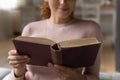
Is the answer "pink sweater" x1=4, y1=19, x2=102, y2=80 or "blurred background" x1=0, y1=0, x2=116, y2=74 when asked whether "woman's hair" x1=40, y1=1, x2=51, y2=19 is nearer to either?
"pink sweater" x1=4, y1=19, x2=102, y2=80

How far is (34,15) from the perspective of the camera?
17.6ft

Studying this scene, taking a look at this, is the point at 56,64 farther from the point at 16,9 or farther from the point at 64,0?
the point at 16,9

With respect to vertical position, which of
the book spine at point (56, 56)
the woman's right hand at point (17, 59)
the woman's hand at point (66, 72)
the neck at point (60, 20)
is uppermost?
the neck at point (60, 20)

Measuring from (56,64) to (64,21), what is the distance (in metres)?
0.33

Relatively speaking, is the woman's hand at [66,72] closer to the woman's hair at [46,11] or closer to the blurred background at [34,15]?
the woman's hair at [46,11]

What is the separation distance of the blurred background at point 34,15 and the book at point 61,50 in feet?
11.0

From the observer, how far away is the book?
0.93 meters

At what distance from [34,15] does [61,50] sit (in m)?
4.50

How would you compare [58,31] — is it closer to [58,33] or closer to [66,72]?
[58,33]

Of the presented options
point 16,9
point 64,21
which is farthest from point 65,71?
point 16,9

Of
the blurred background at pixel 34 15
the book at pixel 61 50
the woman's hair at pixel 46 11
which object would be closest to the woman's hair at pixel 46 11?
the woman's hair at pixel 46 11

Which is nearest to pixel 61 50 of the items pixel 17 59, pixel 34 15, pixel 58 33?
pixel 17 59

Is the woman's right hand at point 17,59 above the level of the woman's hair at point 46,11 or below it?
below

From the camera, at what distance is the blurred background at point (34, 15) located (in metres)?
4.71
